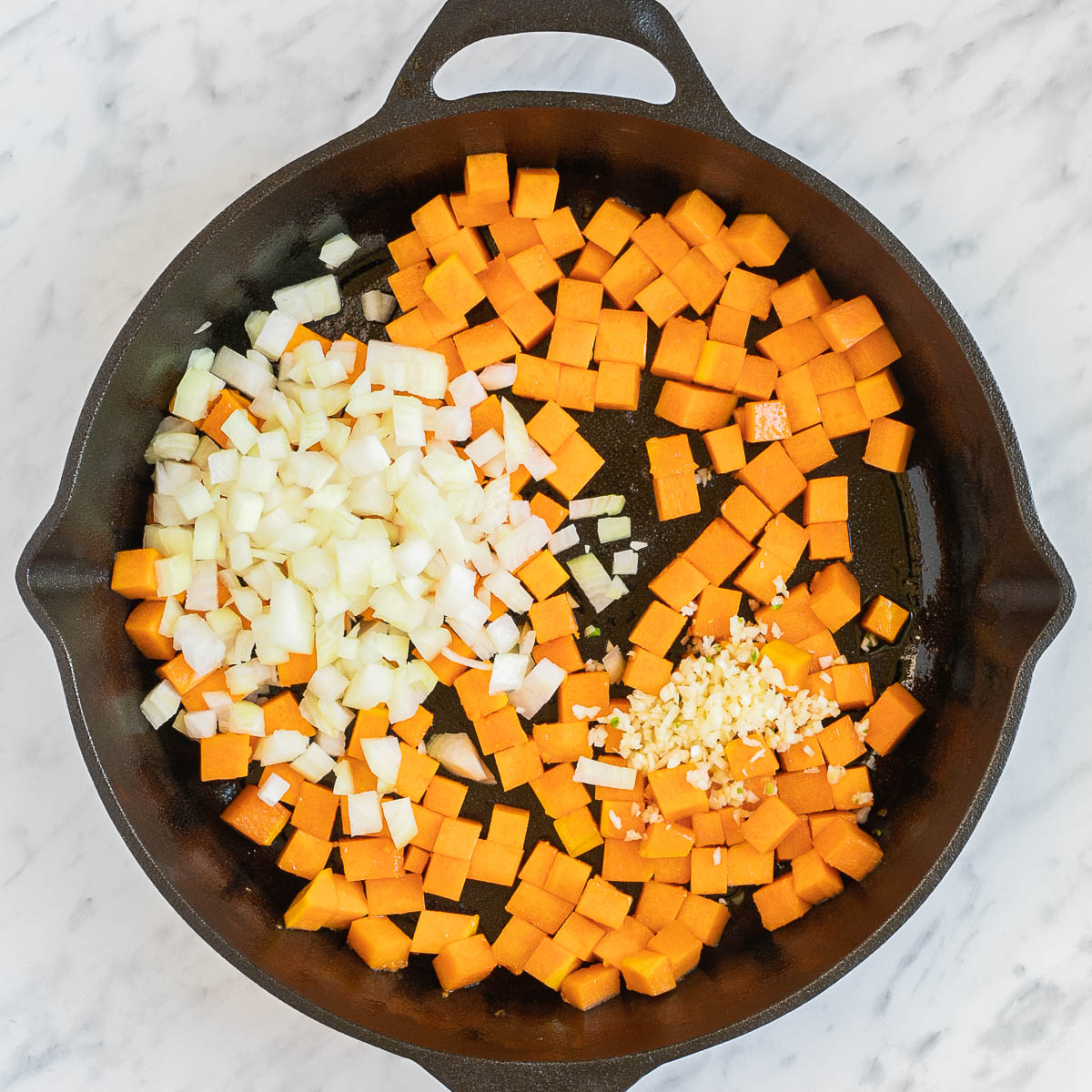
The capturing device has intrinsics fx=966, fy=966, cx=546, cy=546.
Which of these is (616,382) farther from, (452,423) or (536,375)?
(452,423)

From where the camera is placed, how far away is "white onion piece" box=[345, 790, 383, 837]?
192cm

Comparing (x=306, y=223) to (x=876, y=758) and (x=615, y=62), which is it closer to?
(x=615, y=62)

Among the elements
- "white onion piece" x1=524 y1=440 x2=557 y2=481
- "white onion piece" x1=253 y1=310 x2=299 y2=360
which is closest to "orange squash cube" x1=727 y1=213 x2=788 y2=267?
"white onion piece" x1=524 y1=440 x2=557 y2=481

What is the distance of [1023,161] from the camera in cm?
202

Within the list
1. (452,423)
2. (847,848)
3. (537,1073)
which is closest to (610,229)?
(452,423)

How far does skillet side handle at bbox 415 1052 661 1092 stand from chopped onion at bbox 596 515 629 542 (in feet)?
3.10

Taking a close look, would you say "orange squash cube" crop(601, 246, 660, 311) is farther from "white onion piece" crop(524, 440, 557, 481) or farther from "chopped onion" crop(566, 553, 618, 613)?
"chopped onion" crop(566, 553, 618, 613)

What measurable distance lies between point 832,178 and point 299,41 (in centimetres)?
114

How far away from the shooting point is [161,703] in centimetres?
192

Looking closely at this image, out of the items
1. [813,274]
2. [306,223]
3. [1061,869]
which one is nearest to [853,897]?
[1061,869]

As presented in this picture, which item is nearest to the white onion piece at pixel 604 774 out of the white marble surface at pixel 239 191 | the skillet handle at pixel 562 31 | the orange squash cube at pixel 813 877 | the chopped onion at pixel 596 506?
the orange squash cube at pixel 813 877

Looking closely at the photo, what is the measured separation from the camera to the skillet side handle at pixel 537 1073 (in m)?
1.68

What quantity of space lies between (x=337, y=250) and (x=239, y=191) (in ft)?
0.83

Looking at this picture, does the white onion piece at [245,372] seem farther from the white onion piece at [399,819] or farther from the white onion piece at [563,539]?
the white onion piece at [399,819]
